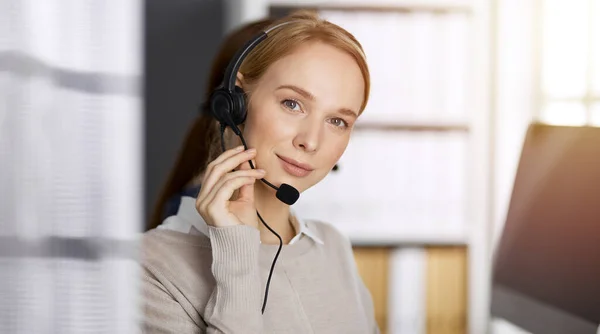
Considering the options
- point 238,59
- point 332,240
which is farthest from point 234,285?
point 332,240

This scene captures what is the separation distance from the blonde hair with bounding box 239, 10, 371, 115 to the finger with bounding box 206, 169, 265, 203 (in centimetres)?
16

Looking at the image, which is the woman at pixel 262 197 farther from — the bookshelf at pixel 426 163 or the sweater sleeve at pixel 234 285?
the bookshelf at pixel 426 163

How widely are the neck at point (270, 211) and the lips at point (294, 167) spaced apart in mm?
87

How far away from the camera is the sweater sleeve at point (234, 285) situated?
959mm

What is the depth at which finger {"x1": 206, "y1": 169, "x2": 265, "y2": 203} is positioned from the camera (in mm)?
975

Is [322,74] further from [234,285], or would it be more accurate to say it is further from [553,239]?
[553,239]

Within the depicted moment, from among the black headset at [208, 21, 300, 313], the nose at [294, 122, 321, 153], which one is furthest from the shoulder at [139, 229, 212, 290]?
the nose at [294, 122, 321, 153]

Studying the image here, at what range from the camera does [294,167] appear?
3.48ft

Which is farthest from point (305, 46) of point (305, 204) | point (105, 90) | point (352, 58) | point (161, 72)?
point (161, 72)

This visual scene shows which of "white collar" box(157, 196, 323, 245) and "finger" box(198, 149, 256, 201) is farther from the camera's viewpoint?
"white collar" box(157, 196, 323, 245)

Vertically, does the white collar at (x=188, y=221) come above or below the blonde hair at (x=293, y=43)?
below

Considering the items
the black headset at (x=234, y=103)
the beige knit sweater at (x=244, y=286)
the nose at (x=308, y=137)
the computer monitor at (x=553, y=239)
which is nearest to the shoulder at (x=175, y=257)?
the beige knit sweater at (x=244, y=286)

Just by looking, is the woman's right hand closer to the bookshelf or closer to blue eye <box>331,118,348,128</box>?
blue eye <box>331,118,348,128</box>

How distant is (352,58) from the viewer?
1102mm
